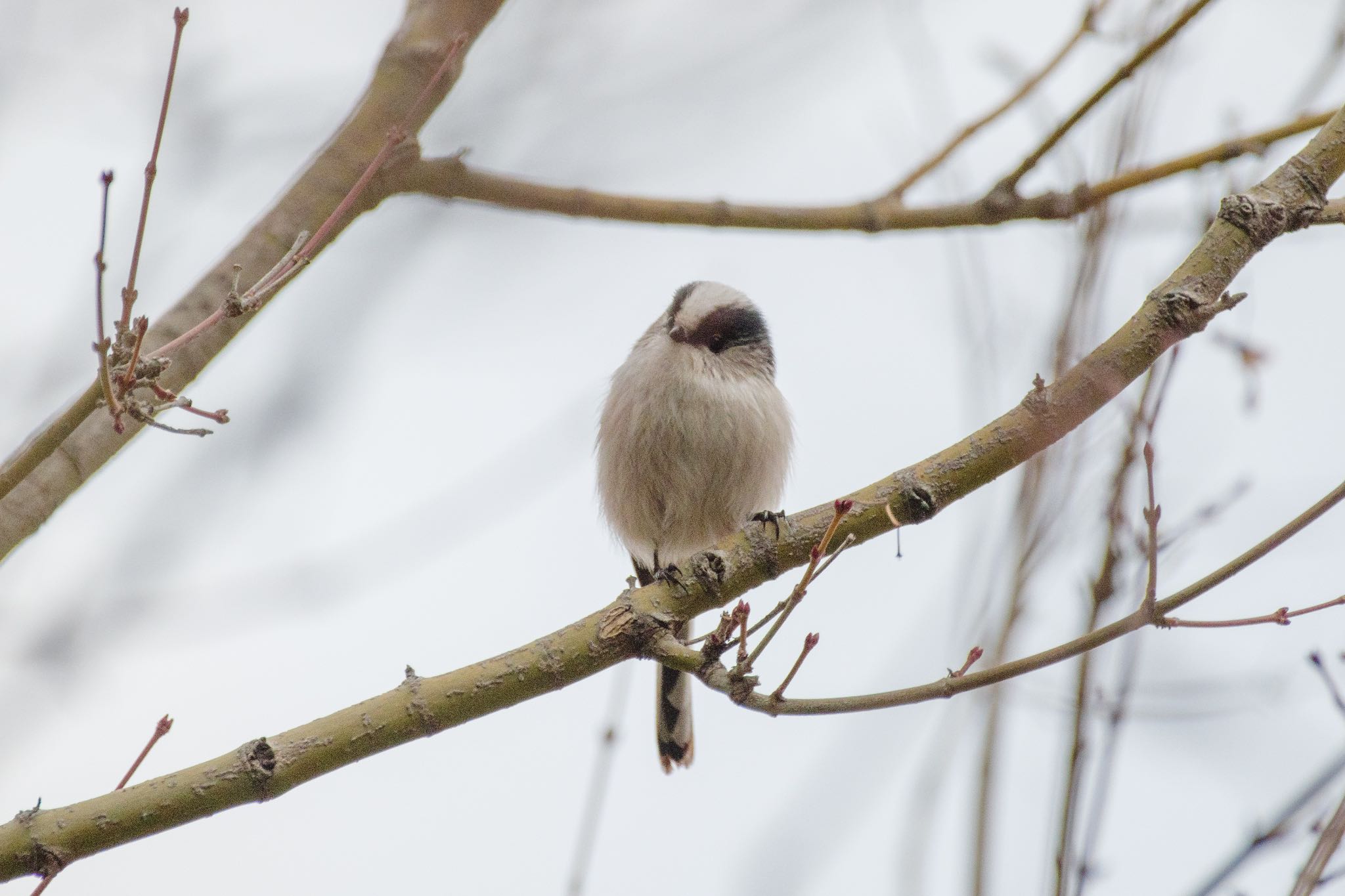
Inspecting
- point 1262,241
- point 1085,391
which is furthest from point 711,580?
point 1262,241

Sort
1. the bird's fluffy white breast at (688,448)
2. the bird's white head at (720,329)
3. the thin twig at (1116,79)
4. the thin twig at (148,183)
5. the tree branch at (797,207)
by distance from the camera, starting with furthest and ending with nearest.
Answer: the bird's white head at (720,329)
the bird's fluffy white breast at (688,448)
the tree branch at (797,207)
the thin twig at (1116,79)
the thin twig at (148,183)

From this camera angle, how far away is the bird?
4188mm

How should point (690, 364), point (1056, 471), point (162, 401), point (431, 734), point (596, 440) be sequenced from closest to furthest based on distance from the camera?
point (162, 401) < point (431, 734) < point (1056, 471) < point (690, 364) < point (596, 440)

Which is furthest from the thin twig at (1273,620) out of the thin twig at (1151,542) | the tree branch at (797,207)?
the tree branch at (797,207)

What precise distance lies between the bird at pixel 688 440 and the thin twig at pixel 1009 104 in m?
1.01

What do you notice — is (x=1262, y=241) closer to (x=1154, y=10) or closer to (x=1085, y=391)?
(x=1085, y=391)

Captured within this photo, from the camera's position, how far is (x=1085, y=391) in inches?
96.8

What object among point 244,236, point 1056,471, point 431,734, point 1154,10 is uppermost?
point 1154,10

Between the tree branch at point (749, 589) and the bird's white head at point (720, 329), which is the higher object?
the bird's white head at point (720, 329)

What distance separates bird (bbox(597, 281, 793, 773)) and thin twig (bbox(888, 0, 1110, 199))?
1009mm

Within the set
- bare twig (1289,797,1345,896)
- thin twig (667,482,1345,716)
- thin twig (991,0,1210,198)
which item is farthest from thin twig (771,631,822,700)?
thin twig (991,0,1210,198)

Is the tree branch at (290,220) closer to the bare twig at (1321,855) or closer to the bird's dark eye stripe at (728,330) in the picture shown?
the bird's dark eye stripe at (728,330)

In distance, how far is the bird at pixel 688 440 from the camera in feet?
13.7

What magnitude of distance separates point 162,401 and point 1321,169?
2274 mm
